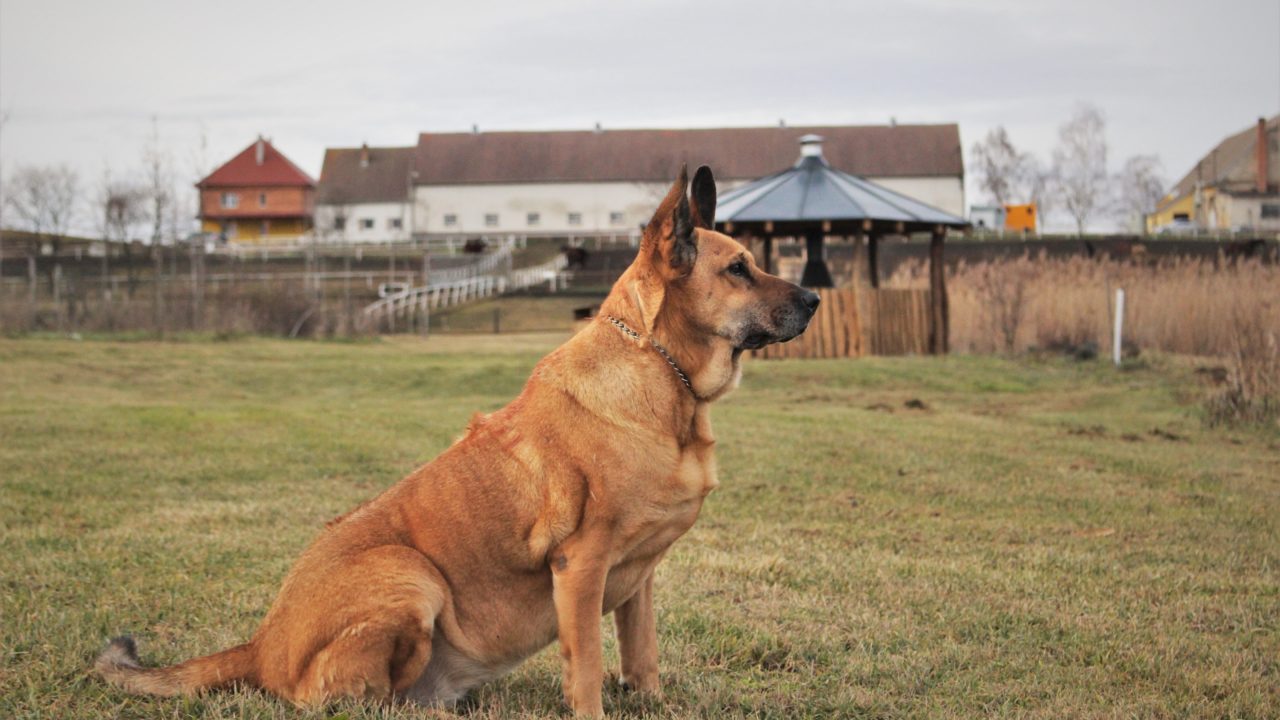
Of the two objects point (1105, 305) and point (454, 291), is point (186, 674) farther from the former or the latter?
point (454, 291)

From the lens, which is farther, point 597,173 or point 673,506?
point 597,173

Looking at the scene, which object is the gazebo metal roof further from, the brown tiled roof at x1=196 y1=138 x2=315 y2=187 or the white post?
the brown tiled roof at x1=196 y1=138 x2=315 y2=187

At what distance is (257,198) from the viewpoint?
91.8 metres

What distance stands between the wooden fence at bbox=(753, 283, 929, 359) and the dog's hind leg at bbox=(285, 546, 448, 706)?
19.1 m

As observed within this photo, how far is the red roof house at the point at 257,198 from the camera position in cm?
9150

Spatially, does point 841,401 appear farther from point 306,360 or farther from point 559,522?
point 559,522

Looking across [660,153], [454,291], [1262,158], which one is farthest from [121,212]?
[1262,158]

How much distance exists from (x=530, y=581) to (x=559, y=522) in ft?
0.97

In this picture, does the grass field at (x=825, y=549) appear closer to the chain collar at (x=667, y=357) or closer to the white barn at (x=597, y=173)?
the chain collar at (x=667, y=357)

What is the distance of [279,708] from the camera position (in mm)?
4145

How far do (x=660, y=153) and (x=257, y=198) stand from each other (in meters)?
31.8

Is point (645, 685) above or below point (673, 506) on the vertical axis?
below

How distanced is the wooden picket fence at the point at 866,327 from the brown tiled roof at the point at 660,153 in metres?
61.4

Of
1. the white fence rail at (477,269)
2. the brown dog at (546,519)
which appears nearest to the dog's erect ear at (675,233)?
the brown dog at (546,519)
